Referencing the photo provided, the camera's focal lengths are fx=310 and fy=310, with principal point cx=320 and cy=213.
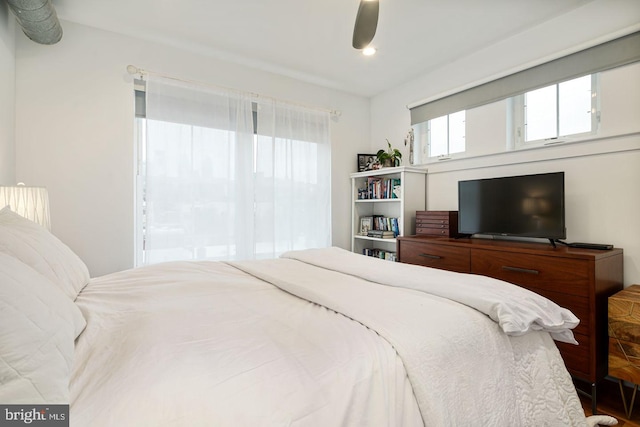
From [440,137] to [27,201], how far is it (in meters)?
3.51

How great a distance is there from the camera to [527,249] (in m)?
2.10

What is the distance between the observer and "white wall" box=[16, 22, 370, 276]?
2.41 m

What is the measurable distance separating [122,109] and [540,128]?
3.56 metres

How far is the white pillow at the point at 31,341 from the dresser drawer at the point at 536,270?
2.36m

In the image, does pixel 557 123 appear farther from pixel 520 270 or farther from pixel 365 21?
pixel 365 21

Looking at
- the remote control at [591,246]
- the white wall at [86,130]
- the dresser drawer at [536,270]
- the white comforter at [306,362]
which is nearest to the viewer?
the white comforter at [306,362]

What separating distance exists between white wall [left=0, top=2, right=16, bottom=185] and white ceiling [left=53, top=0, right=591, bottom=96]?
1.20 feet

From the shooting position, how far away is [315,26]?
2.52m

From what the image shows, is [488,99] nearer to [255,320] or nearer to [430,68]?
[430,68]

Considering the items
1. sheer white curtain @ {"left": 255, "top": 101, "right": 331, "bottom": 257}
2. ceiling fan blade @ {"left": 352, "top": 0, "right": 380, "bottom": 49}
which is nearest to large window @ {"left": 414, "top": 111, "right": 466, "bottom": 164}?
sheer white curtain @ {"left": 255, "top": 101, "right": 331, "bottom": 257}

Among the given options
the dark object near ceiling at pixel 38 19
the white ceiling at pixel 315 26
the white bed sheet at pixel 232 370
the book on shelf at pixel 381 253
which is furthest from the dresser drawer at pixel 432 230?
the dark object near ceiling at pixel 38 19

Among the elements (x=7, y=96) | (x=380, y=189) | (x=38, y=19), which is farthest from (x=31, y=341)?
(x=380, y=189)

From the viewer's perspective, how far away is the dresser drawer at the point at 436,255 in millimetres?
2486

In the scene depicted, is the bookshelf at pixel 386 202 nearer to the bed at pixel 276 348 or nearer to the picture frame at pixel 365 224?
the picture frame at pixel 365 224
